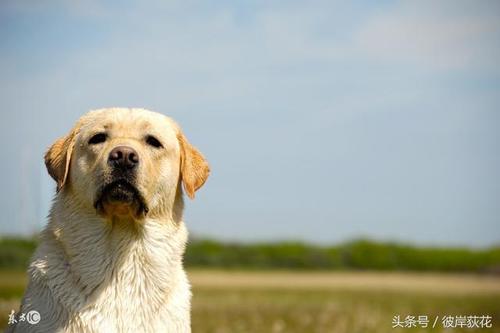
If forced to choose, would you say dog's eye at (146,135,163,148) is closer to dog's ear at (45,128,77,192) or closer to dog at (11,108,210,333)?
dog at (11,108,210,333)

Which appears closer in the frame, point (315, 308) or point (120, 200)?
point (120, 200)

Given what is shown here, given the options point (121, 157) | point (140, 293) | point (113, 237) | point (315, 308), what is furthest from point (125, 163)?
point (315, 308)

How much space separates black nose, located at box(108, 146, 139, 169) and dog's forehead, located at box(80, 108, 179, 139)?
36 centimetres

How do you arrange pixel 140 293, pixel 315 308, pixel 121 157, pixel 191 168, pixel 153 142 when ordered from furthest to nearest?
pixel 315 308
pixel 191 168
pixel 153 142
pixel 140 293
pixel 121 157

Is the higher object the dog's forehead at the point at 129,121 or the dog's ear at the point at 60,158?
the dog's forehead at the point at 129,121

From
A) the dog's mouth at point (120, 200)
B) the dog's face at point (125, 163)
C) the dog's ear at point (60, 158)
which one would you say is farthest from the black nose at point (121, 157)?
the dog's ear at point (60, 158)

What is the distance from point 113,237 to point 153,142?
0.86m

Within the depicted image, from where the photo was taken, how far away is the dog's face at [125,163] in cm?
585

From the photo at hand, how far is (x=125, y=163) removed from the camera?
5.84 m

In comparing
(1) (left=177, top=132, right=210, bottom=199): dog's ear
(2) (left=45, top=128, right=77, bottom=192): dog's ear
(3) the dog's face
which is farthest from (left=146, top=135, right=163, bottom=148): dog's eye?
(2) (left=45, top=128, right=77, bottom=192): dog's ear

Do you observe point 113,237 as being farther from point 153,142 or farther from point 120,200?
point 153,142

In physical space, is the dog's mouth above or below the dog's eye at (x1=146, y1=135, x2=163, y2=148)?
below

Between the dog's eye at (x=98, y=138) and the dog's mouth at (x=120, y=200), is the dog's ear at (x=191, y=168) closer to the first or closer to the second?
the dog's mouth at (x=120, y=200)

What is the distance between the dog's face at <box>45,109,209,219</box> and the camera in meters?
5.85
